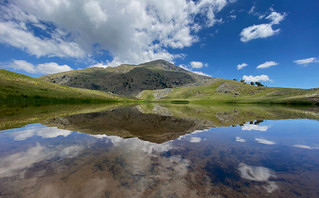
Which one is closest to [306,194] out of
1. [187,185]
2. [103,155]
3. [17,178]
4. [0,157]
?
[187,185]

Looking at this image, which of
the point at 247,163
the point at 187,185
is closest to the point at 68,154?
the point at 187,185

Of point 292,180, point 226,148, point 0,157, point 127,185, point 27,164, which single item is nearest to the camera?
point 127,185

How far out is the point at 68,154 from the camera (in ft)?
28.6

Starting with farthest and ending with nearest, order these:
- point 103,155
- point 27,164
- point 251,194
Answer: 1. point 103,155
2. point 27,164
3. point 251,194

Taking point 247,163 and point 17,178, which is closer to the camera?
point 17,178

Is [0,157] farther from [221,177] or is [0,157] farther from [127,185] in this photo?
[221,177]

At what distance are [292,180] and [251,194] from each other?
115 inches

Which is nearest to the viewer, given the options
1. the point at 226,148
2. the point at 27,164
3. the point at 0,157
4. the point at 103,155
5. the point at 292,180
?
the point at 292,180

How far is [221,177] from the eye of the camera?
6445 millimetres

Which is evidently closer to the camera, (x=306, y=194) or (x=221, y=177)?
(x=306, y=194)

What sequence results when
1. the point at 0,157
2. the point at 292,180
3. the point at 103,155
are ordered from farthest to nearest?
the point at 103,155 → the point at 0,157 → the point at 292,180

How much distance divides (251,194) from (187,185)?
240 centimetres

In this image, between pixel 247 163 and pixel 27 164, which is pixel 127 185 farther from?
pixel 247 163

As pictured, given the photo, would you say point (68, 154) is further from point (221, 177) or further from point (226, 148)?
point (226, 148)
